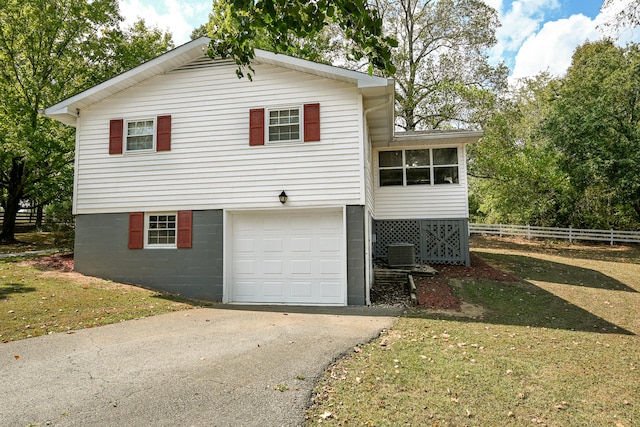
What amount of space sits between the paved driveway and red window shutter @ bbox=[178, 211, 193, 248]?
2.60 metres

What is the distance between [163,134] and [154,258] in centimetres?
317

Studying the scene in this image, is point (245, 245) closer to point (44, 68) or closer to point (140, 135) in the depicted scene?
point (140, 135)

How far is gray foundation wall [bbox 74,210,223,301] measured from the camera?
350 inches

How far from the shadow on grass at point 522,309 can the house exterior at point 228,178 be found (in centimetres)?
256

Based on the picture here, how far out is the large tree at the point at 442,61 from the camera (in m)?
21.3

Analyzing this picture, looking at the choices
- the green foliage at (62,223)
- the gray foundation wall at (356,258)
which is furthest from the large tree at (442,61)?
the green foliage at (62,223)

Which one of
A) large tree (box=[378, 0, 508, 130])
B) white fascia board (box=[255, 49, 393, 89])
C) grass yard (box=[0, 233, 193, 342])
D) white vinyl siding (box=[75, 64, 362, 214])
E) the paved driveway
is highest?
large tree (box=[378, 0, 508, 130])

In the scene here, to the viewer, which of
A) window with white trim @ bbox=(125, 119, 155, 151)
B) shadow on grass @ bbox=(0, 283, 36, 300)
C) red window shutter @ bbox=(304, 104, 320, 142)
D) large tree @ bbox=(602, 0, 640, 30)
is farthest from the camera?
window with white trim @ bbox=(125, 119, 155, 151)

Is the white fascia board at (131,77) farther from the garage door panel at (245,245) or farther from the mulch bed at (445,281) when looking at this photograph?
the mulch bed at (445,281)

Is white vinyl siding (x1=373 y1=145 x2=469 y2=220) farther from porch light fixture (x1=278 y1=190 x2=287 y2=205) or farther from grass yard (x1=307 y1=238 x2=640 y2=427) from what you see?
porch light fixture (x1=278 y1=190 x2=287 y2=205)

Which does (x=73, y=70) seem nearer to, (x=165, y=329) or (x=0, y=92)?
(x=0, y=92)

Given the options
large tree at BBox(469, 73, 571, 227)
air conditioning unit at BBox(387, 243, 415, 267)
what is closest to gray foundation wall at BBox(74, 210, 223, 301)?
air conditioning unit at BBox(387, 243, 415, 267)

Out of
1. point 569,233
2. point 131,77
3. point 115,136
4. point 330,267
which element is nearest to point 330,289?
point 330,267

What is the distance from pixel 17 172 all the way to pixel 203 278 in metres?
15.6
